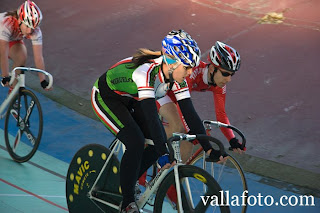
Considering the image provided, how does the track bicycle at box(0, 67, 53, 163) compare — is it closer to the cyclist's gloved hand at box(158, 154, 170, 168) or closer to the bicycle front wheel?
the bicycle front wheel

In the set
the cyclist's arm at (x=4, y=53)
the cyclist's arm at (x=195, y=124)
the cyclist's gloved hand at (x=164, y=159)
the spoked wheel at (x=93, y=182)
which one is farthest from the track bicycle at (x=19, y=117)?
the cyclist's gloved hand at (x=164, y=159)

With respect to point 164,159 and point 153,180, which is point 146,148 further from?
point 164,159

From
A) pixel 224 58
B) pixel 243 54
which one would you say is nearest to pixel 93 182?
pixel 224 58

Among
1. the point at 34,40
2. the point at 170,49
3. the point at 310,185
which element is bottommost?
the point at 310,185

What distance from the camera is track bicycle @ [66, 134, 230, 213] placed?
378 centimetres

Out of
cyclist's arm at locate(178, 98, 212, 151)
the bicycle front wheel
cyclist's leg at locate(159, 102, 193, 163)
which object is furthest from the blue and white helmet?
the bicycle front wheel

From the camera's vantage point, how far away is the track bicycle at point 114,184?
378 cm

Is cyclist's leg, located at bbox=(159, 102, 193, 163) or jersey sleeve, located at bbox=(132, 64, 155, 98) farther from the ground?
jersey sleeve, located at bbox=(132, 64, 155, 98)

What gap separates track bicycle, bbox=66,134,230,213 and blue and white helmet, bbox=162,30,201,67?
473 millimetres


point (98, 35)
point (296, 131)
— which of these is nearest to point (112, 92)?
point (296, 131)

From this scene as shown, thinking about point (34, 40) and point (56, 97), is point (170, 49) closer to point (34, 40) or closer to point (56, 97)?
point (34, 40)

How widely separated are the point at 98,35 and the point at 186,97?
5428 millimetres

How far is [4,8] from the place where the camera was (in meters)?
10.4

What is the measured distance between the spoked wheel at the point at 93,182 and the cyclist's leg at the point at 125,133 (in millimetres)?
234
